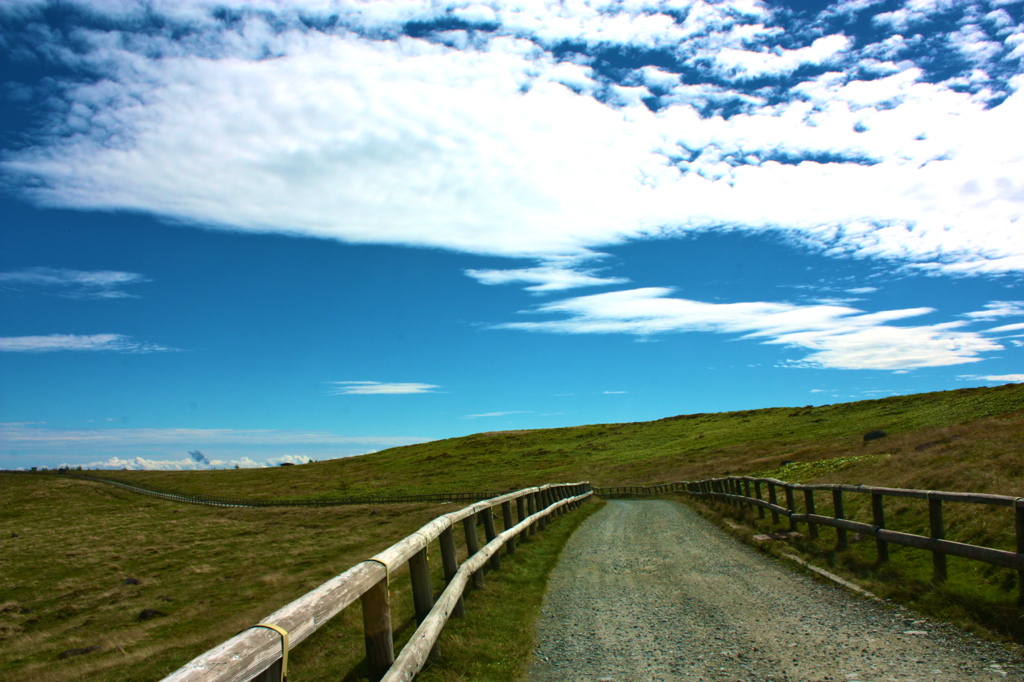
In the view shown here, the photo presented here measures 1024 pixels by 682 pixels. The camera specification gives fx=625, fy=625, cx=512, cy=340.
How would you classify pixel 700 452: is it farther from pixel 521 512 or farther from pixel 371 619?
pixel 371 619

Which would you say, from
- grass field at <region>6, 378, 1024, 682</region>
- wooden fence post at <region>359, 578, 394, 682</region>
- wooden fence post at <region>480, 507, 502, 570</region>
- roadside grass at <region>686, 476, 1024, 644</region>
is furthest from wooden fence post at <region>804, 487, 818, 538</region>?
wooden fence post at <region>359, 578, 394, 682</region>

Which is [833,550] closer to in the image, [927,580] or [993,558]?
[927,580]

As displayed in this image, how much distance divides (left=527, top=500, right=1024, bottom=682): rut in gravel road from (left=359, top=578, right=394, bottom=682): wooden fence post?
1972 mm

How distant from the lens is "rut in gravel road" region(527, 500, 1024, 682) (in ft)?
18.7

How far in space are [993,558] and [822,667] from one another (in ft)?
11.1

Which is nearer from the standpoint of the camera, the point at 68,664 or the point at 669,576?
the point at 669,576

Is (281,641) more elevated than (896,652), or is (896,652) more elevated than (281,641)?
(281,641)

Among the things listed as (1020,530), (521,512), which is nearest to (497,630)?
(1020,530)

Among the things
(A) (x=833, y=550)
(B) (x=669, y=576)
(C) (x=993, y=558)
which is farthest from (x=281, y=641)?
(A) (x=833, y=550)

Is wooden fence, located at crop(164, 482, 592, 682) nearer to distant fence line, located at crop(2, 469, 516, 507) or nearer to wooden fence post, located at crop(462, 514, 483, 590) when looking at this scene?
wooden fence post, located at crop(462, 514, 483, 590)

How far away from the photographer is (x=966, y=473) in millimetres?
14336

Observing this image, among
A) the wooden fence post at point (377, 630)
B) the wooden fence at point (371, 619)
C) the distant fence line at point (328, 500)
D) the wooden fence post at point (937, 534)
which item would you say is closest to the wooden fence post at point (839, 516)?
the wooden fence post at point (937, 534)

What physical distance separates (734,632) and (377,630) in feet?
14.6

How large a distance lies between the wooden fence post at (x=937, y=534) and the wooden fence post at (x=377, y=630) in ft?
24.9
